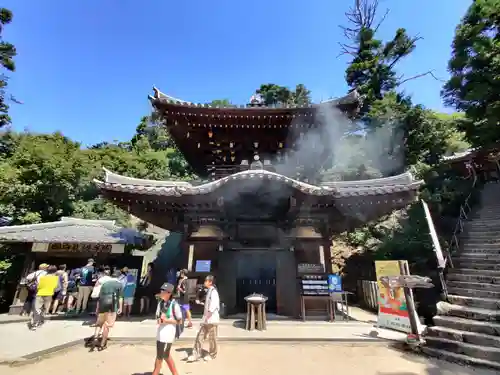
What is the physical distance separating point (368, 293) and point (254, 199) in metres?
7.85

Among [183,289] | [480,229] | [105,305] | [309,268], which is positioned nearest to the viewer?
[105,305]

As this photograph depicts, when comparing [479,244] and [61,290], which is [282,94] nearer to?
[479,244]

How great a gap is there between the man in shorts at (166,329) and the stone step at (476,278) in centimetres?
999

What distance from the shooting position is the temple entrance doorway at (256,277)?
10281 mm

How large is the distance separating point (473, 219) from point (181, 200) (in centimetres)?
1643

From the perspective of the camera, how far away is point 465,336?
5922 mm

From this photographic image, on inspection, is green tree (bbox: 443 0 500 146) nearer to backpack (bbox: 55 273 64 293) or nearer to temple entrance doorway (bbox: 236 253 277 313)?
temple entrance doorway (bbox: 236 253 277 313)

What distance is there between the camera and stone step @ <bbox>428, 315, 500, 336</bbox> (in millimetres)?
5895

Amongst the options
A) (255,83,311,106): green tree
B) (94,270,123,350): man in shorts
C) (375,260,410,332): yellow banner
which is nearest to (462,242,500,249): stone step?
(375,260,410,332): yellow banner

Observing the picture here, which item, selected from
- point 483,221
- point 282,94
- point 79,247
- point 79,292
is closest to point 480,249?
point 483,221

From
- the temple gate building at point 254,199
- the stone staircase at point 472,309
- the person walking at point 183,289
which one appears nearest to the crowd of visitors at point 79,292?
the person walking at point 183,289

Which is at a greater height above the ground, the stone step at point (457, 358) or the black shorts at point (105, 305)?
the black shorts at point (105, 305)

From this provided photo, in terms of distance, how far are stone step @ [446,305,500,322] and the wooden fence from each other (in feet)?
14.7

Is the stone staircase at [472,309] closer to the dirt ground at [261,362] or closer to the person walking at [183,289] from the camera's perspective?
the dirt ground at [261,362]
